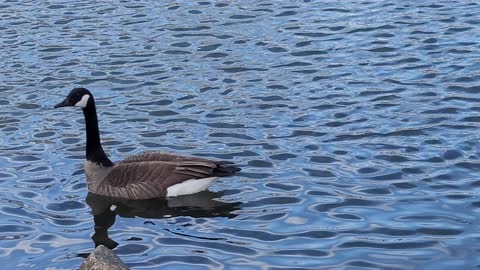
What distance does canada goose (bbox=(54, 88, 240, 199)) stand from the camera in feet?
47.6

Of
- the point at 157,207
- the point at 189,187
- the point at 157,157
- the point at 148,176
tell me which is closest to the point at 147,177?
the point at 148,176

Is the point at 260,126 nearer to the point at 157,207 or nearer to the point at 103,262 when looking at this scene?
the point at 157,207

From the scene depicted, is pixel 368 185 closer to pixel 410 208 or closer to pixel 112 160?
pixel 410 208

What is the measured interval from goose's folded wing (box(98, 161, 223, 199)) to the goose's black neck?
25 centimetres

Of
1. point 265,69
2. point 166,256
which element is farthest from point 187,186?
point 265,69

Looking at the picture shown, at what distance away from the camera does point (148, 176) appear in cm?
1489

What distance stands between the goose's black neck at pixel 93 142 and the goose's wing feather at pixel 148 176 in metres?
0.25

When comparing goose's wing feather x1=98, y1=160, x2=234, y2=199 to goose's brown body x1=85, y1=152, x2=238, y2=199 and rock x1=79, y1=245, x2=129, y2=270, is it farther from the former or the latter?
rock x1=79, y1=245, x2=129, y2=270

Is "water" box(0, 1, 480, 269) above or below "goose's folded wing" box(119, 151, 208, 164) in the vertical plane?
below

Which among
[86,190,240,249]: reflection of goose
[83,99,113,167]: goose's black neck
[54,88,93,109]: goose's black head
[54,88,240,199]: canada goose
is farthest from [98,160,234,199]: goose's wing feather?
[54,88,93,109]: goose's black head

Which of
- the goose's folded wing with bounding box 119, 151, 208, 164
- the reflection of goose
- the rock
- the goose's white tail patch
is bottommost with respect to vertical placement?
the reflection of goose

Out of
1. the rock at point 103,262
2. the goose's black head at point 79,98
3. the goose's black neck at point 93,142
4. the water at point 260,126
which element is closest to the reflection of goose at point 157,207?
the water at point 260,126

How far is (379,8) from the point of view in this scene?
76.7 feet

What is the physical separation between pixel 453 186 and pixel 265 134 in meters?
3.57
